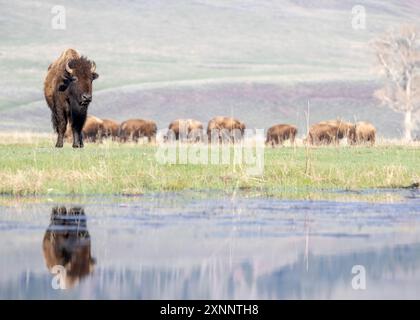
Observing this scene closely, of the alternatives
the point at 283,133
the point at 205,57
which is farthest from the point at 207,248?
the point at 205,57

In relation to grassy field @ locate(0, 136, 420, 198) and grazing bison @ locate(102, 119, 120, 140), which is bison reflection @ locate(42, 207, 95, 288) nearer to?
grassy field @ locate(0, 136, 420, 198)

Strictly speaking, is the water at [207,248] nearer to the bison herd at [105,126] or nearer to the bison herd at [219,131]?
the bison herd at [105,126]

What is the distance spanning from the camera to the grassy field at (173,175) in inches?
853

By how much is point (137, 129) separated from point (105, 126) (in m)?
2.06

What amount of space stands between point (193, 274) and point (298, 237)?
3161 millimetres

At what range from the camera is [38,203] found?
19578mm

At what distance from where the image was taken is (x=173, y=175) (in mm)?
23281

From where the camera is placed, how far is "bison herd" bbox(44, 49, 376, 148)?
29.6 metres

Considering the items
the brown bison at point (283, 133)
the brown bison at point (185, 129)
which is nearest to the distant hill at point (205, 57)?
the brown bison at point (185, 129)

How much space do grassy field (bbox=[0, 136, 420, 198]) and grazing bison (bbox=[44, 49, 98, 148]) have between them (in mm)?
2579

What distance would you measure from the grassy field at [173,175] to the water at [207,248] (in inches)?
48.7

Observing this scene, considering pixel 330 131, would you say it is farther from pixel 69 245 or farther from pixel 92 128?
pixel 69 245

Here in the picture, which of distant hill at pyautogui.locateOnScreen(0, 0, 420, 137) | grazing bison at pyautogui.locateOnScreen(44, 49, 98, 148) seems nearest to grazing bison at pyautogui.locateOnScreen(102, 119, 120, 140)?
grazing bison at pyautogui.locateOnScreen(44, 49, 98, 148)
